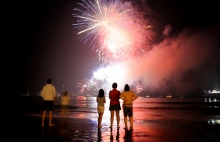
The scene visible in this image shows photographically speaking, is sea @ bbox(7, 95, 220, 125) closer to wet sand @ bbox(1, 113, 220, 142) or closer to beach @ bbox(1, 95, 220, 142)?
beach @ bbox(1, 95, 220, 142)

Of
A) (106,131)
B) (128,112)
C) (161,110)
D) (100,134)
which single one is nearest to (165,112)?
(161,110)

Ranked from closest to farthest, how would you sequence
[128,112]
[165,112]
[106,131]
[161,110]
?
[106,131] < [128,112] < [165,112] < [161,110]

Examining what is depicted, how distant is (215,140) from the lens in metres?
7.50

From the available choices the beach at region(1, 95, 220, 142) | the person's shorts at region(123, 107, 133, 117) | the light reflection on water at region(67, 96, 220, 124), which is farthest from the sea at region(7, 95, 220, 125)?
the person's shorts at region(123, 107, 133, 117)

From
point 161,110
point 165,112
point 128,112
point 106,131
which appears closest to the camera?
point 106,131

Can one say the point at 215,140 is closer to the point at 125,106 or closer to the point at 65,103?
the point at 125,106

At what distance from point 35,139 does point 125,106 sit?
14.1 feet

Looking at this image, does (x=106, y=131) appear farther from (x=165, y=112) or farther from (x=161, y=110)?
(x=161, y=110)

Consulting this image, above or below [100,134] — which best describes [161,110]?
below

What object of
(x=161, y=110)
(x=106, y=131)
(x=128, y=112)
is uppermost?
(x=128, y=112)

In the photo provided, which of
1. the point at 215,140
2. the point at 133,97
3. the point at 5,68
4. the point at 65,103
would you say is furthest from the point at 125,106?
the point at 5,68

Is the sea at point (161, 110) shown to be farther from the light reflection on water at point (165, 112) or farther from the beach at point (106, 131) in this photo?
the beach at point (106, 131)

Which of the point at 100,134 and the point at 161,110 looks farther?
the point at 161,110

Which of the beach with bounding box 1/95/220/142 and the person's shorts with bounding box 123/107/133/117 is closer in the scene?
the beach with bounding box 1/95/220/142
